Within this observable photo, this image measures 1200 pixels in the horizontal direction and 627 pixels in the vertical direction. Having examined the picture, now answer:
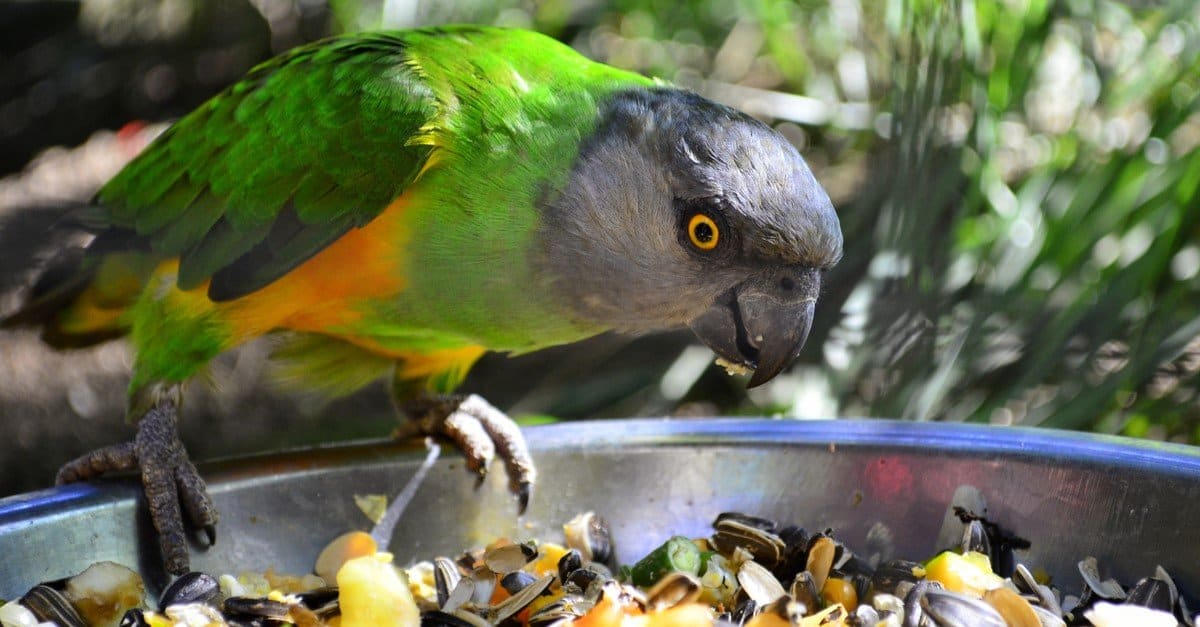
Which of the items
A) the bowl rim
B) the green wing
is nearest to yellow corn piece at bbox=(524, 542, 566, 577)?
the bowl rim

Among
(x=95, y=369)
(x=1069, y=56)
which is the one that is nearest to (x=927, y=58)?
(x=1069, y=56)

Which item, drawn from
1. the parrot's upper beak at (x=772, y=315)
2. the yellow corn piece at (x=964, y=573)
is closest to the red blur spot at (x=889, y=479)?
the yellow corn piece at (x=964, y=573)

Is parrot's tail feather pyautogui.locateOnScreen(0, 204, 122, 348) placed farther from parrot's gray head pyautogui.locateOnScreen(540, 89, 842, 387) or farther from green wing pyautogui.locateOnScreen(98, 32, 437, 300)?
parrot's gray head pyautogui.locateOnScreen(540, 89, 842, 387)

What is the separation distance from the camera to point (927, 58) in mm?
3031

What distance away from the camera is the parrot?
2.20 m

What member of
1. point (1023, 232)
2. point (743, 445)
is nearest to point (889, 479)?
point (743, 445)

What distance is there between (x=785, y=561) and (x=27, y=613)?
3.81 ft

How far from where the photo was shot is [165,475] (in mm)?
2023

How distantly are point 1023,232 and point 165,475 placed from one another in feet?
8.04

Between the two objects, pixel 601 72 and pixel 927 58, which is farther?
pixel 927 58

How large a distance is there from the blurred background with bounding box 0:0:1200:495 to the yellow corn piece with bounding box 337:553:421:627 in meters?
1.37

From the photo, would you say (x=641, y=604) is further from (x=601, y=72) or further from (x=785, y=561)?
(x=601, y=72)

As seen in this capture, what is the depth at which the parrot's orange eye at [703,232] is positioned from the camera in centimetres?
219

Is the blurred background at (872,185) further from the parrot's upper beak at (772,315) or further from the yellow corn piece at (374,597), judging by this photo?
the yellow corn piece at (374,597)
